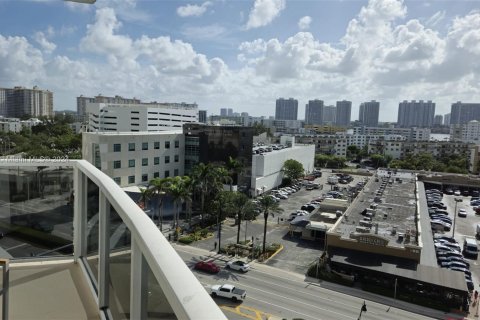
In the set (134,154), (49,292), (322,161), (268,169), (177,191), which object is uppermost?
(49,292)

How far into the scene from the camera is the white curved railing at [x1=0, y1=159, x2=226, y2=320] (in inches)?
57.9

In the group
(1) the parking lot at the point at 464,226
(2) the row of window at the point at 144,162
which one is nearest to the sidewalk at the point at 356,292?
(1) the parking lot at the point at 464,226

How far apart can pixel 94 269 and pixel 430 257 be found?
2333 cm

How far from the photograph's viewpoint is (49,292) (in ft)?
12.4

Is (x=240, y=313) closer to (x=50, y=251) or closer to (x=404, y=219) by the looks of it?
(x=50, y=251)

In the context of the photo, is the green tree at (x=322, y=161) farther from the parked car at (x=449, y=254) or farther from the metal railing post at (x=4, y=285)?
the metal railing post at (x=4, y=285)

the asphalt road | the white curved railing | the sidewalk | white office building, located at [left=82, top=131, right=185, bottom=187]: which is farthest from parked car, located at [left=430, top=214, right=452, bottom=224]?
the white curved railing

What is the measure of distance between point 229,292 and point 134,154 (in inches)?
719

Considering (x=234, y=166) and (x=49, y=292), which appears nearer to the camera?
(x=49, y=292)

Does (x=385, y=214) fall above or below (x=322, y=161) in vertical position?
above

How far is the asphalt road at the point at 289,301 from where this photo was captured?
16.0m

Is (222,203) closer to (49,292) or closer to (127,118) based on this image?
(49,292)

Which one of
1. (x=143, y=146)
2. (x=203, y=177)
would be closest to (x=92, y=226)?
(x=203, y=177)

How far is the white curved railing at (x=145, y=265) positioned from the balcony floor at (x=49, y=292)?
260 millimetres
